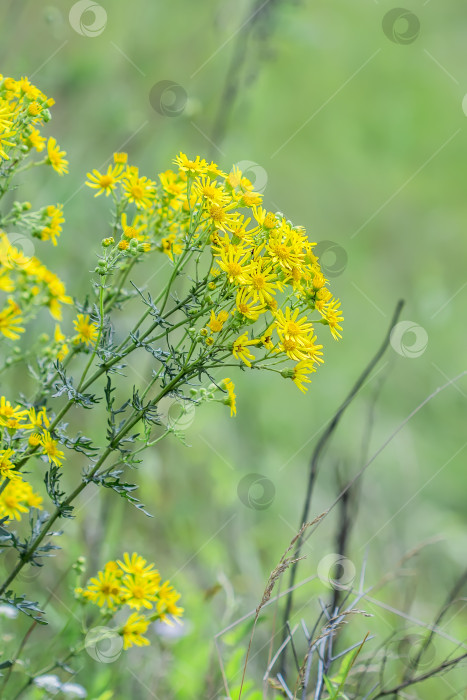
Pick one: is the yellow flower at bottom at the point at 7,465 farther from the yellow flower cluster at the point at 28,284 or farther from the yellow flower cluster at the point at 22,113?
the yellow flower cluster at the point at 22,113

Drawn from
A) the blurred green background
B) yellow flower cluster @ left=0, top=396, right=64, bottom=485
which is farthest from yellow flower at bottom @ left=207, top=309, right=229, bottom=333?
the blurred green background

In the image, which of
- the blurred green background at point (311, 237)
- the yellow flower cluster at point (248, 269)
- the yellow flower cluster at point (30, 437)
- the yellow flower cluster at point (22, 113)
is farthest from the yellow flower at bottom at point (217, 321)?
the blurred green background at point (311, 237)

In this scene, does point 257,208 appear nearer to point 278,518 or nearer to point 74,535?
point 74,535

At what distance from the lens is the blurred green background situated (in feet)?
6.19

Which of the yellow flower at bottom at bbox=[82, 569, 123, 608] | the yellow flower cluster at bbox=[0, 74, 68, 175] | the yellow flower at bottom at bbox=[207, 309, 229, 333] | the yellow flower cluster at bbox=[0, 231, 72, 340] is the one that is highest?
the yellow flower cluster at bbox=[0, 74, 68, 175]

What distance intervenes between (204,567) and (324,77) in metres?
2.99

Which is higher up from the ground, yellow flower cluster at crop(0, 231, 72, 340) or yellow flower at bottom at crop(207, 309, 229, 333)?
yellow flower at bottom at crop(207, 309, 229, 333)

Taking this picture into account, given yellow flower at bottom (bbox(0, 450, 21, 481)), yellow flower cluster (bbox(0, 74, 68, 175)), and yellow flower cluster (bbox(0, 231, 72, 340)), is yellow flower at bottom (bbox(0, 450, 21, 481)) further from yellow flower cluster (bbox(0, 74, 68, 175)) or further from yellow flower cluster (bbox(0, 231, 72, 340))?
yellow flower cluster (bbox(0, 74, 68, 175))

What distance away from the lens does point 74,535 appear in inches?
76.4

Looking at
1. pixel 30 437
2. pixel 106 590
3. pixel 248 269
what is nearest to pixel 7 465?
pixel 30 437

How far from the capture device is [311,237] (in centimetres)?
329

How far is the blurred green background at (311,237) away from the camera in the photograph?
74.2 inches

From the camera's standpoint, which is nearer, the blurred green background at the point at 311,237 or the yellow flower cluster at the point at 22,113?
the yellow flower cluster at the point at 22,113

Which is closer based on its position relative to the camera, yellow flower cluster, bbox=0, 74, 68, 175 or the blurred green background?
yellow flower cluster, bbox=0, 74, 68, 175
